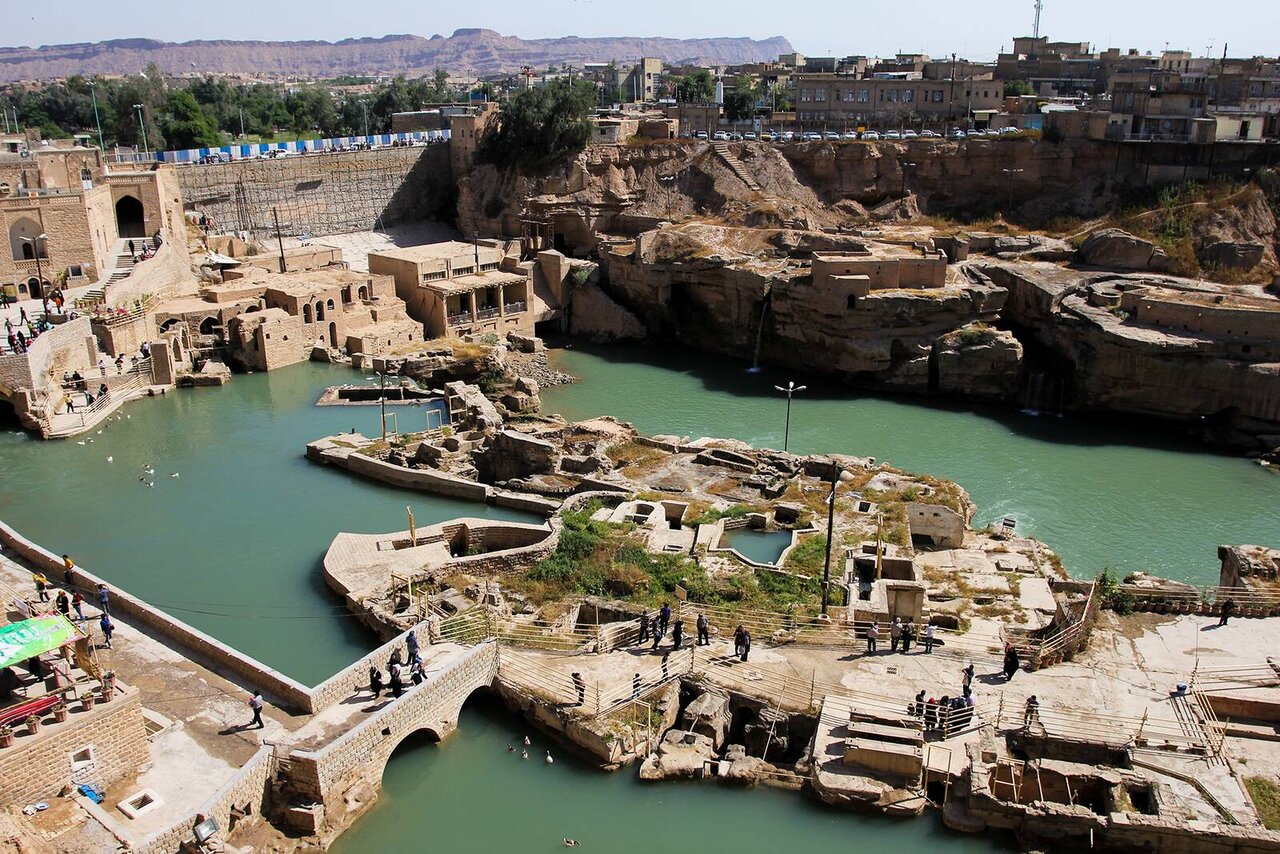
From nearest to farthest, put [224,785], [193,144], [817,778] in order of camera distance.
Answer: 1. [224,785]
2. [817,778]
3. [193,144]

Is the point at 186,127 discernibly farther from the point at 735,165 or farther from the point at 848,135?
the point at 848,135

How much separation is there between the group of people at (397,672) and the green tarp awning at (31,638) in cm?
439

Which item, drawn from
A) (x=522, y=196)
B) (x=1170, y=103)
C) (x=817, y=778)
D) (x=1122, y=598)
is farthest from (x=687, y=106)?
(x=817, y=778)

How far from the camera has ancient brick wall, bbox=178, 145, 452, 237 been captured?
178 feet

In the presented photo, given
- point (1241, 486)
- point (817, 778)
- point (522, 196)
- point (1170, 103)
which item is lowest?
point (1241, 486)

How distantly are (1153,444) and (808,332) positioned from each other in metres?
13.4

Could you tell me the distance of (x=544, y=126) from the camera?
56875 mm

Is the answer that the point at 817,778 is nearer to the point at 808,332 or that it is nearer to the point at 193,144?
the point at 808,332

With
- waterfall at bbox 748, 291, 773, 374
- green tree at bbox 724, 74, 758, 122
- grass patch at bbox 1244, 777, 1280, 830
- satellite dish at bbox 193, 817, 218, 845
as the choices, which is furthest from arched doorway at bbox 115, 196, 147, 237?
grass patch at bbox 1244, 777, 1280, 830

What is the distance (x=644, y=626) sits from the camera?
19062mm

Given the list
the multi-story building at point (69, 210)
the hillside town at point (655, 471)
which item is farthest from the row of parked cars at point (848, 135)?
the multi-story building at point (69, 210)

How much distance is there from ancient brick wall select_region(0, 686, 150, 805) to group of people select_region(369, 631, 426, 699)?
131 inches

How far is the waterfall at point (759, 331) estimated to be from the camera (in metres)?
44.2

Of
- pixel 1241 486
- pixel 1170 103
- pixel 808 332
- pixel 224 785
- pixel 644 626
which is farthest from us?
pixel 1170 103
